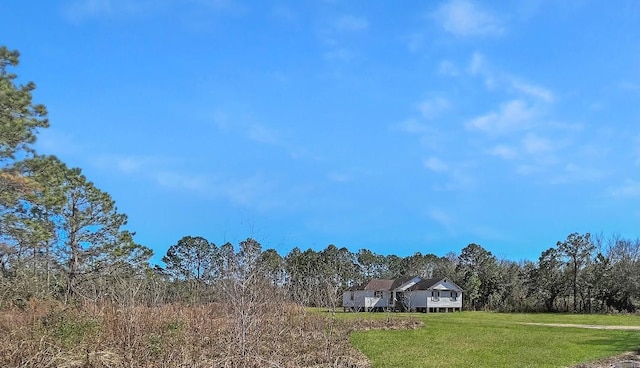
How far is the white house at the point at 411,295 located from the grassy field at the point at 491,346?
25.5 meters

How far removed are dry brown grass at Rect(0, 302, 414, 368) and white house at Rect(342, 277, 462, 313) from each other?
110 feet

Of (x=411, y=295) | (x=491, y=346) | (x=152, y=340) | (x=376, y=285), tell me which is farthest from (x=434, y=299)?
(x=152, y=340)

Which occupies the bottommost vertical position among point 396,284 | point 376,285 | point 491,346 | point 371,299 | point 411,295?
point 371,299

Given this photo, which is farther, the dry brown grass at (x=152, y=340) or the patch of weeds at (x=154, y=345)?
the patch of weeds at (x=154, y=345)

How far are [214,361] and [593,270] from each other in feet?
140

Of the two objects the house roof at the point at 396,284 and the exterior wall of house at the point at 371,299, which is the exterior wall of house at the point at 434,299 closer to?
the house roof at the point at 396,284

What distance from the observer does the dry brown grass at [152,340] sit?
29.1 feet

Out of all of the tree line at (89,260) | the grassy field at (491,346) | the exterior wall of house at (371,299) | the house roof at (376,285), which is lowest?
the exterior wall of house at (371,299)

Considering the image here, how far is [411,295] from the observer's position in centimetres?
4516

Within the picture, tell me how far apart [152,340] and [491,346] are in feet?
35.3

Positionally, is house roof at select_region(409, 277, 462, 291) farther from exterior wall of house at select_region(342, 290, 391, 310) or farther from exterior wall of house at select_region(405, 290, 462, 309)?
exterior wall of house at select_region(342, 290, 391, 310)

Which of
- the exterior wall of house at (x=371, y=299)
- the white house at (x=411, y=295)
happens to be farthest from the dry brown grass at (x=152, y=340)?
the exterior wall of house at (x=371, y=299)

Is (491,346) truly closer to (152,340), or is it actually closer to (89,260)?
(152,340)

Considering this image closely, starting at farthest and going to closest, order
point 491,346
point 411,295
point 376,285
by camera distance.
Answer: point 376,285 < point 411,295 < point 491,346
